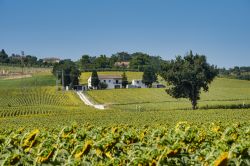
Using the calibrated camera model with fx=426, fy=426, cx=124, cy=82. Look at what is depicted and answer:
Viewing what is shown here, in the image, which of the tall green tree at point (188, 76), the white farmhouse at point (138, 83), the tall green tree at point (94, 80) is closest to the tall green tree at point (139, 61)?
the white farmhouse at point (138, 83)

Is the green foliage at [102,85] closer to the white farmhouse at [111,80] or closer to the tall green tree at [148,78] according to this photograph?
the white farmhouse at [111,80]

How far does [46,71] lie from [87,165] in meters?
177

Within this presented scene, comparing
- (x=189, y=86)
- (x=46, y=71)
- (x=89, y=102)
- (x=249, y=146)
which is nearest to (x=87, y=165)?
(x=249, y=146)

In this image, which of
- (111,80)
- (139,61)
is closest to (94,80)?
(111,80)

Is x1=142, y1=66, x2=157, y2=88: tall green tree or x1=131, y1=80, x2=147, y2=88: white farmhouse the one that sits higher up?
x1=142, y1=66, x2=157, y2=88: tall green tree

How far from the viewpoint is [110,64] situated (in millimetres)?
193750

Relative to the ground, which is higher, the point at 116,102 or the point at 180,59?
the point at 180,59

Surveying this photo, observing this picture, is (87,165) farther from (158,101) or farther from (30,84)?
(30,84)

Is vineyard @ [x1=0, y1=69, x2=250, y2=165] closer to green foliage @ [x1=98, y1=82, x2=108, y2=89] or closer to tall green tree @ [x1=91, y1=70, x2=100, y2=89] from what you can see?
tall green tree @ [x1=91, y1=70, x2=100, y2=89]

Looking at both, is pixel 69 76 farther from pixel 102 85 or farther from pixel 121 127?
pixel 121 127

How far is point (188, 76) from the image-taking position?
254ft

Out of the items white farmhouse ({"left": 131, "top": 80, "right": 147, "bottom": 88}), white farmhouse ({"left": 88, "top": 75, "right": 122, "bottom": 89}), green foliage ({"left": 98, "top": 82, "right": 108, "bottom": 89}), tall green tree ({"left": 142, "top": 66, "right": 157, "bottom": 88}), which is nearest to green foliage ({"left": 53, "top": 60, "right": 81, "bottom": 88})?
green foliage ({"left": 98, "top": 82, "right": 108, "bottom": 89})

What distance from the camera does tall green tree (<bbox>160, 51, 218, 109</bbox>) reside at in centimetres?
7725

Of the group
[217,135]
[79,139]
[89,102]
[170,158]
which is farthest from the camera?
[89,102]
